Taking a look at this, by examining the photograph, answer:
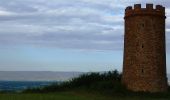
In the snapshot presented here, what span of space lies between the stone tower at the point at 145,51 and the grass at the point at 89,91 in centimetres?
102

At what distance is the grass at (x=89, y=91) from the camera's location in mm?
32216

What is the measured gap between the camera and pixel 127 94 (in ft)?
118

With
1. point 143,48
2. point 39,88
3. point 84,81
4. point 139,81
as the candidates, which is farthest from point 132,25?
point 39,88

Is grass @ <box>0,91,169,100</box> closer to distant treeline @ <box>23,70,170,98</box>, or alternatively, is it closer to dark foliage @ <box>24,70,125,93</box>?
distant treeline @ <box>23,70,170,98</box>

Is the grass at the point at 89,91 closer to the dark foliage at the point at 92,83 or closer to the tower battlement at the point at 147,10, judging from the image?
the dark foliage at the point at 92,83

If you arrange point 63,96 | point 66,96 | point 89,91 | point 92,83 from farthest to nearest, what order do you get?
point 92,83
point 89,91
point 66,96
point 63,96

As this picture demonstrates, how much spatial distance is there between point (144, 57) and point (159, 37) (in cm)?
225

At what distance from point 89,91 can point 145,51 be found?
5.77 m

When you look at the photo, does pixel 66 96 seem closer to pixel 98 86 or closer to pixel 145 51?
pixel 98 86

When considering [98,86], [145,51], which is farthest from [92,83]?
[145,51]

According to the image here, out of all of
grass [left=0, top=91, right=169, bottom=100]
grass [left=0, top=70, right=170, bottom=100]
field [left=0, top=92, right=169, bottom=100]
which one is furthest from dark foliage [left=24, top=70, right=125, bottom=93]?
field [left=0, top=92, right=169, bottom=100]

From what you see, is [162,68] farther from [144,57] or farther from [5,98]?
[5,98]

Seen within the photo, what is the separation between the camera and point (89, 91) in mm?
37094

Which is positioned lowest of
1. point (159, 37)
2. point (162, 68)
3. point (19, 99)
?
point (19, 99)
